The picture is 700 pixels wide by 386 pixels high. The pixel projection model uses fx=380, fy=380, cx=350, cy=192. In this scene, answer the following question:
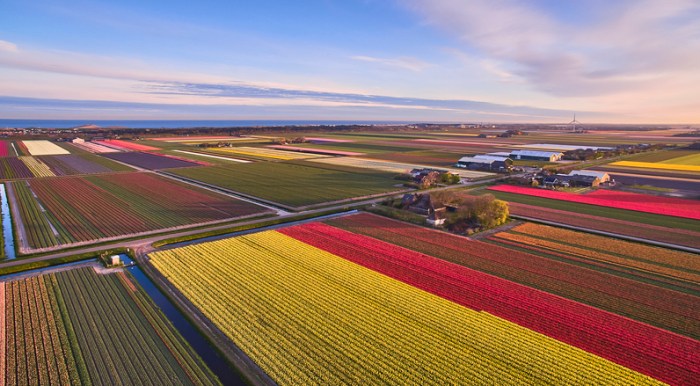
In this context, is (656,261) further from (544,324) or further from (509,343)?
(509,343)

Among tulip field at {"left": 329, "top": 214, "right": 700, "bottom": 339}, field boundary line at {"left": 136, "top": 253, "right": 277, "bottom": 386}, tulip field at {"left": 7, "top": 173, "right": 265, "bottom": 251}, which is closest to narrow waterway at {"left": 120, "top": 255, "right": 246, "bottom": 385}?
field boundary line at {"left": 136, "top": 253, "right": 277, "bottom": 386}

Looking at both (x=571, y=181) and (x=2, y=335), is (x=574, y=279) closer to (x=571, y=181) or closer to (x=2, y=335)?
(x=2, y=335)

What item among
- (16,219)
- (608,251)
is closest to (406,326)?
(608,251)

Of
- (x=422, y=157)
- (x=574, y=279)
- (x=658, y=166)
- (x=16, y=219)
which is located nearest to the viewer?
(x=574, y=279)

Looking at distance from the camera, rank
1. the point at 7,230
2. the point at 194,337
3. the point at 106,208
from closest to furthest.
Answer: the point at 194,337 → the point at 7,230 → the point at 106,208

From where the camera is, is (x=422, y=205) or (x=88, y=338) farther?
(x=422, y=205)

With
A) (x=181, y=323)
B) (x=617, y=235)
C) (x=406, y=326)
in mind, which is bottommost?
(x=181, y=323)

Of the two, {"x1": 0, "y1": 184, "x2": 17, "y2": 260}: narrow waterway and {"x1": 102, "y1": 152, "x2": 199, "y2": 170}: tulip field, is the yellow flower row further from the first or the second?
{"x1": 0, "y1": 184, "x2": 17, "y2": 260}: narrow waterway
